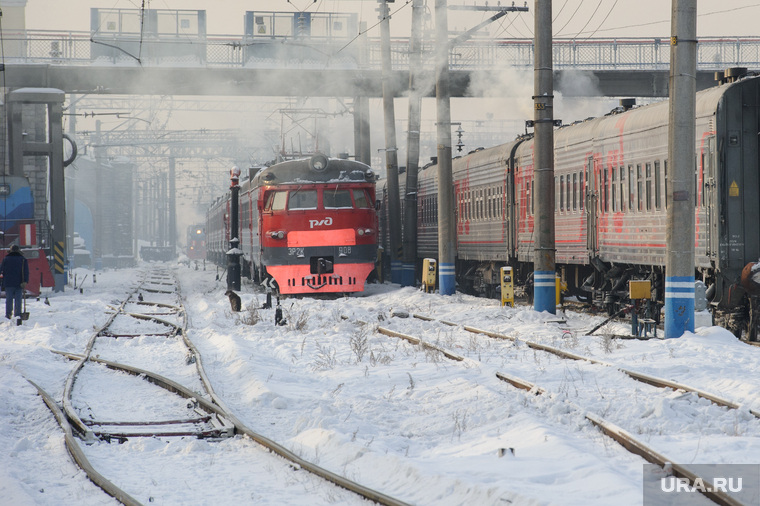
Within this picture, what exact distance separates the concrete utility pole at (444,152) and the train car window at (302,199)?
3106mm

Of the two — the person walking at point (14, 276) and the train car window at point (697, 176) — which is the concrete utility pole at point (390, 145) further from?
the train car window at point (697, 176)

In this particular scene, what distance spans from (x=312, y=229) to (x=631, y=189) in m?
8.87

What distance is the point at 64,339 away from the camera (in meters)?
15.6

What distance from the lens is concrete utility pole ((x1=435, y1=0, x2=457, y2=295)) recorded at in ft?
74.4

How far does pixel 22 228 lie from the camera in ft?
86.1


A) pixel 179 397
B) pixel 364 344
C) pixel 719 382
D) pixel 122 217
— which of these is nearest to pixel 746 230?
pixel 719 382

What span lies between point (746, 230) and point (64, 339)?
34.9ft

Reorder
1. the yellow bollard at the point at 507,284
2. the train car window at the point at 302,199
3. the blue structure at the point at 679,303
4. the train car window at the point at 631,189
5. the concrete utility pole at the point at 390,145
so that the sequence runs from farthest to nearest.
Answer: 1. the concrete utility pole at the point at 390,145
2. the train car window at the point at 302,199
3. the yellow bollard at the point at 507,284
4. the train car window at the point at 631,189
5. the blue structure at the point at 679,303

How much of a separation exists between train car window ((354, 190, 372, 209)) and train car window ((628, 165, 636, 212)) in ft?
28.2

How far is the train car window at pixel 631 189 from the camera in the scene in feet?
52.3

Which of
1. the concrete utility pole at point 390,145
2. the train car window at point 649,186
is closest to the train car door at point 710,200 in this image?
the train car window at point 649,186

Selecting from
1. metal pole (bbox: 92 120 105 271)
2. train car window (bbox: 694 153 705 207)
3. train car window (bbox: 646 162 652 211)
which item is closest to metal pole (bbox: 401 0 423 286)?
train car window (bbox: 646 162 652 211)

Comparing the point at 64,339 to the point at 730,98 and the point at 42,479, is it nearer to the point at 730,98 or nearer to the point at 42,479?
the point at 42,479

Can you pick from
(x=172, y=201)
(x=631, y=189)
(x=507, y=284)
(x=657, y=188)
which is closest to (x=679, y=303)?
(x=657, y=188)
